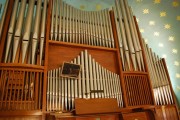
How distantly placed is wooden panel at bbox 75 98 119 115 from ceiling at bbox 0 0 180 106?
13.9ft

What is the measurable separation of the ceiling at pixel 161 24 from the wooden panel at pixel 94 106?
4244mm

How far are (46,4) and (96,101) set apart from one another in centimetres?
330

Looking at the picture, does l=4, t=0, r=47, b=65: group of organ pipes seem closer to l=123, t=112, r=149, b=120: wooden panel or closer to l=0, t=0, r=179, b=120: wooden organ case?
l=0, t=0, r=179, b=120: wooden organ case

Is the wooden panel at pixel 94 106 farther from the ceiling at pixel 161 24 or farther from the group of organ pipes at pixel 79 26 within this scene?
the ceiling at pixel 161 24

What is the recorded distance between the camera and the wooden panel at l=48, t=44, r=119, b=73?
4929 millimetres

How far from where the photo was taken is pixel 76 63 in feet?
16.3

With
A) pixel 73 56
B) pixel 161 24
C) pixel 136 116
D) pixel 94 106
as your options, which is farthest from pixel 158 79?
pixel 94 106

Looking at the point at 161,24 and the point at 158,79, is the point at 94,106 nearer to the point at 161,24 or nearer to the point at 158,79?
the point at 158,79

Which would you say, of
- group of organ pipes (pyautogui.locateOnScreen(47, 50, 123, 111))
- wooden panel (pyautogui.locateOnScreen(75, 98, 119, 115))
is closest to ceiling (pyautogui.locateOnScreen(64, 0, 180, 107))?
group of organ pipes (pyautogui.locateOnScreen(47, 50, 123, 111))

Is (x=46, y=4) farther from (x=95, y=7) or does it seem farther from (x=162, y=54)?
(x=162, y=54)

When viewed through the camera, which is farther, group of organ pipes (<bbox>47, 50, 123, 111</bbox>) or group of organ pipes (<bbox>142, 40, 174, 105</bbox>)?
group of organ pipes (<bbox>142, 40, 174, 105</bbox>)

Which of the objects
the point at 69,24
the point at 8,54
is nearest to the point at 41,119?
the point at 8,54

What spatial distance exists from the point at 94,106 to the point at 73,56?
5.96 ft

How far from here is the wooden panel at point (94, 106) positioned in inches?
148
